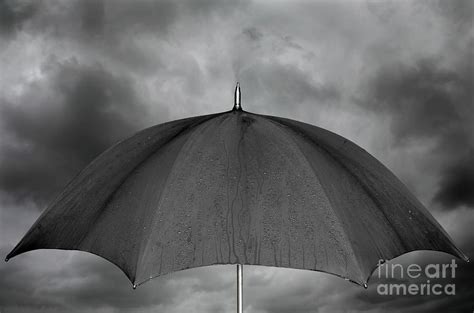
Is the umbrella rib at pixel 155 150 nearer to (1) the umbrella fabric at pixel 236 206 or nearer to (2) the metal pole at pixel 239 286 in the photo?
(1) the umbrella fabric at pixel 236 206

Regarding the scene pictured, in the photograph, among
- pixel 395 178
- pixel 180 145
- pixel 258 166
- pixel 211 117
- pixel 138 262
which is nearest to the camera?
pixel 138 262

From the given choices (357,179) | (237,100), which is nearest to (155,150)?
(237,100)

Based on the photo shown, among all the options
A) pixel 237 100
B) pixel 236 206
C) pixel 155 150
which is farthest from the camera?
pixel 237 100

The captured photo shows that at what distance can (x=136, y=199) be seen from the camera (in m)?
4.24

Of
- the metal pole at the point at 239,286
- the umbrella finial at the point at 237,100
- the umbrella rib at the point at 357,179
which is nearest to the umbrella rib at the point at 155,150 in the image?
the umbrella finial at the point at 237,100

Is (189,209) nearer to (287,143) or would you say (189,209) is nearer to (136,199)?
(136,199)

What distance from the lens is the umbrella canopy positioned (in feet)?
12.4

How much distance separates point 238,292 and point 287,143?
1441mm

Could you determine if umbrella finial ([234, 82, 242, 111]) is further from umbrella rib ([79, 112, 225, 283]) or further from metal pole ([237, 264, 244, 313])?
metal pole ([237, 264, 244, 313])

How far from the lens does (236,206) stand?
3.88 metres

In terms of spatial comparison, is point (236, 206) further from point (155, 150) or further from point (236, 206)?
point (155, 150)

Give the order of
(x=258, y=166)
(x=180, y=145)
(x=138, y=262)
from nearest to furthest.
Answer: (x=138, y=262)
(x=258, y=166)
(x=180, y=145)

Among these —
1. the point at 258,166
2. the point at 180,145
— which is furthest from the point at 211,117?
the point at 258,166

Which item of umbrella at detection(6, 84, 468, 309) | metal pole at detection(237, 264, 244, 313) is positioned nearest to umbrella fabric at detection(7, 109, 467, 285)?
umbrella at detection(6, 84, 468, 309)
